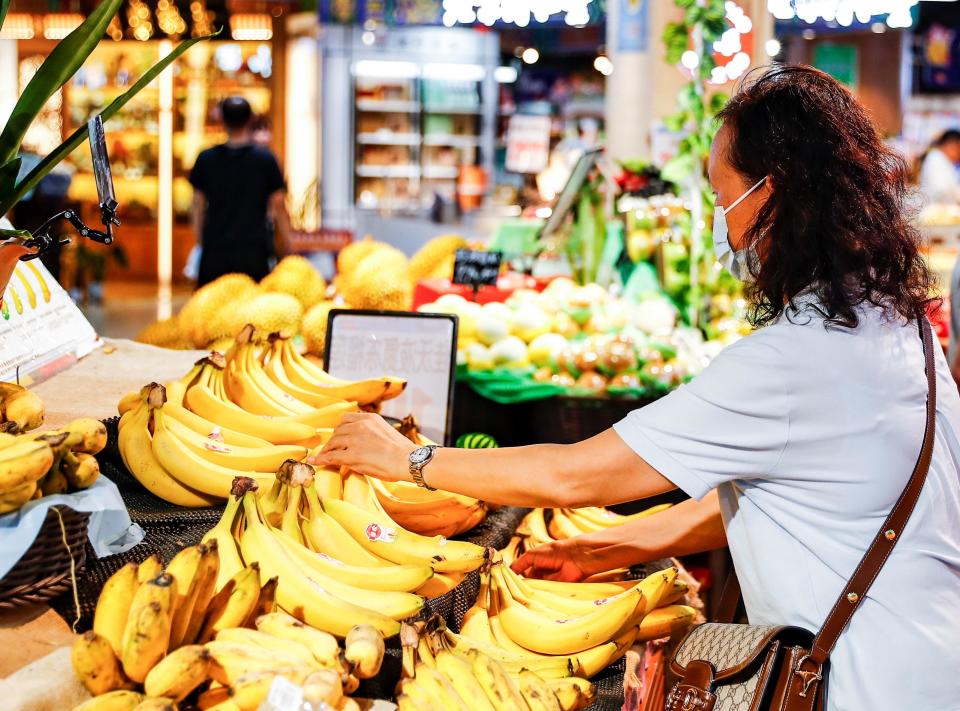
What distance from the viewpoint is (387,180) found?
1445cm

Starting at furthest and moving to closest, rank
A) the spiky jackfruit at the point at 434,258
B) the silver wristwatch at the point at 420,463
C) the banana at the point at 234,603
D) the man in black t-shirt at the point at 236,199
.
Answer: the man in black t-shirt at the point at 236,199, the spiky jackfruit at the point at 434,258, the silver wristwatch at the point at 420,463, the banana at the point at 234,603

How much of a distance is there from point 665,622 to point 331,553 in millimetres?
761

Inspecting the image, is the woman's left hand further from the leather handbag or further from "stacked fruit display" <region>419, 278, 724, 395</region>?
"stacked fruit display" <region>419, 278, 724, 395</region>

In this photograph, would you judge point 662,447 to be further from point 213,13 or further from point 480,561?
point 213,13

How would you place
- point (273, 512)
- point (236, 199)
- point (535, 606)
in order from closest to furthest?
point (273, 512) < point (535, 606) < point (236, 199)

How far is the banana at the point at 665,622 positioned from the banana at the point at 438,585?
0.47m

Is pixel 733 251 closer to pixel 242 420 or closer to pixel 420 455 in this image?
pixel 420 455

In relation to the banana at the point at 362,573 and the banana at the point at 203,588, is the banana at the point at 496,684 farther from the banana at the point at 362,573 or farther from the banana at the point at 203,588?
the banana at the point at 203,588

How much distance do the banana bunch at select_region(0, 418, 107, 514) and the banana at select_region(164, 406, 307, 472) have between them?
1.45 ft

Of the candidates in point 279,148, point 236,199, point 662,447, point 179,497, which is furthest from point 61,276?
point 662,447

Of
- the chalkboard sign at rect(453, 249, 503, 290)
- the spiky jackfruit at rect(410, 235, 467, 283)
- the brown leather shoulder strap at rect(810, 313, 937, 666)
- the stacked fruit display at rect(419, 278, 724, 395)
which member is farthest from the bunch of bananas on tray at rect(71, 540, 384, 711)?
the spiky jackfruit at rect(410, 235, 467, 283)

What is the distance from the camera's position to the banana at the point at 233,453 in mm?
2309

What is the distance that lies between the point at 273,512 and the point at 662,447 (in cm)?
72

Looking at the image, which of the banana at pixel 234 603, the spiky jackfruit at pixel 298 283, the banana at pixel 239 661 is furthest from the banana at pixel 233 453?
the spiky jackfruit at pixel 298 283
